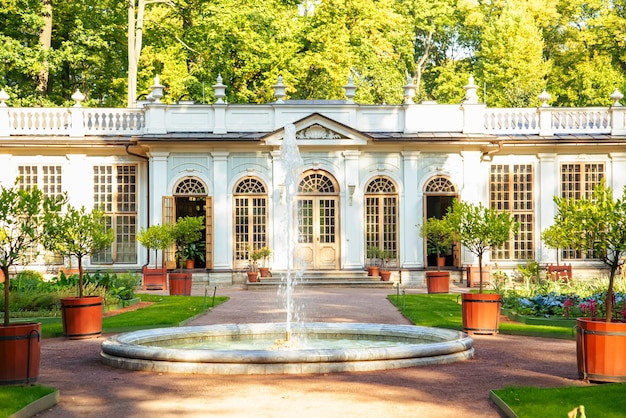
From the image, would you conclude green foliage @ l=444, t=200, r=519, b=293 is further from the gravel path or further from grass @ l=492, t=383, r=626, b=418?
grass @ l=492, t=383, r=626, b=418

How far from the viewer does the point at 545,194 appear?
2933 cm

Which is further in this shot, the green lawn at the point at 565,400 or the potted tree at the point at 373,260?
the potted tree at the point at 373,260

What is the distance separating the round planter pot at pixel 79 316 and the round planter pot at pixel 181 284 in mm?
8483

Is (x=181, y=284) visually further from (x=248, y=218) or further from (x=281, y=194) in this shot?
(x=281, y=194)

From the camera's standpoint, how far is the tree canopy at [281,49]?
113 ft

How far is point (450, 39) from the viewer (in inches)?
2069

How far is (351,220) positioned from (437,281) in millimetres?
5202

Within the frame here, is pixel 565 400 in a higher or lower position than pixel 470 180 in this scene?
lower

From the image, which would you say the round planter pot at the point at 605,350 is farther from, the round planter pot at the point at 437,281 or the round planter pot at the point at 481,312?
the round planter pot at the point at 437,281

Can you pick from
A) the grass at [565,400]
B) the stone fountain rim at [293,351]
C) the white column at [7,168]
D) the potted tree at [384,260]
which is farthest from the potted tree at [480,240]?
the white column at [7,168]

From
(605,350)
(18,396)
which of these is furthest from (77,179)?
(605,350)

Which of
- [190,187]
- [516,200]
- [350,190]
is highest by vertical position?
[190,187]

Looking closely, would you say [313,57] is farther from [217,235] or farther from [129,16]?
[217,235]

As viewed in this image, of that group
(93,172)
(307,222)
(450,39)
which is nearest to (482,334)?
(307,222)
